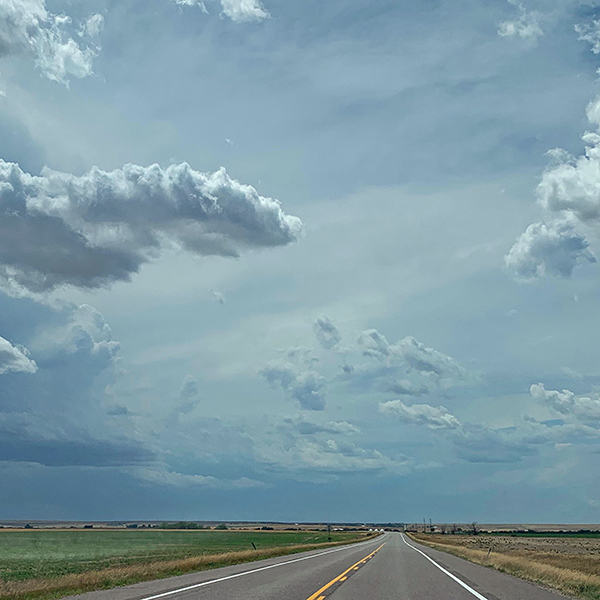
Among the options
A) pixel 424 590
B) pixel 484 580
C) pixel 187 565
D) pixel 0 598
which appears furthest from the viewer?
pixel 187 565

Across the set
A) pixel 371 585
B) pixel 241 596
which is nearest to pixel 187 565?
pixel 371 585

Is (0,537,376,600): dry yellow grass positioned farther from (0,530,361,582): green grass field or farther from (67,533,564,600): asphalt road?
(0,530,361,582): green grass field

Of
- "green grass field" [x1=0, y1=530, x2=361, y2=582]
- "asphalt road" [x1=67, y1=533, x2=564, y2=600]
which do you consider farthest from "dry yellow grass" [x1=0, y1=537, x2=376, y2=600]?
"green grass field" [x1=0, y1=530, x2=361, y2=582]

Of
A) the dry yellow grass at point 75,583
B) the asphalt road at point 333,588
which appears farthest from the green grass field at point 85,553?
the asphalt road at point 333,588

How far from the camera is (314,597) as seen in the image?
55.8ft

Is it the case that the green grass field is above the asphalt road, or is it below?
below

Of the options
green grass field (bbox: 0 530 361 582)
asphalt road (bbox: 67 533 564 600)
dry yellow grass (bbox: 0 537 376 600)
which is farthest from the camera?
green grass field (bbox: 0 530 361 582)

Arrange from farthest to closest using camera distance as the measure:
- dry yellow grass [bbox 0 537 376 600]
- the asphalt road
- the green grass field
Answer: the green grass field, dry yellow grass [bbox 0 537 376 600], the asphalt road

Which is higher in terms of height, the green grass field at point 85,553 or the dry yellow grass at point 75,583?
the dry yellow grass at point 75,583

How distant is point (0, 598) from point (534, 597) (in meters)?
14.7

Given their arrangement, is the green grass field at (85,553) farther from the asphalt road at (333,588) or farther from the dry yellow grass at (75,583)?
the asphalt road at (333,588)

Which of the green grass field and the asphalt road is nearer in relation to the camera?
the asphalt road

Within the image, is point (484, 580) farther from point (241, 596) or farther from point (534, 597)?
point (241, 596)

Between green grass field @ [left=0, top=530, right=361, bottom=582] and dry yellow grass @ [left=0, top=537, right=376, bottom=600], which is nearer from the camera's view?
dry yellow grass @ [left=0, top=537, right=376, bottom=600]
